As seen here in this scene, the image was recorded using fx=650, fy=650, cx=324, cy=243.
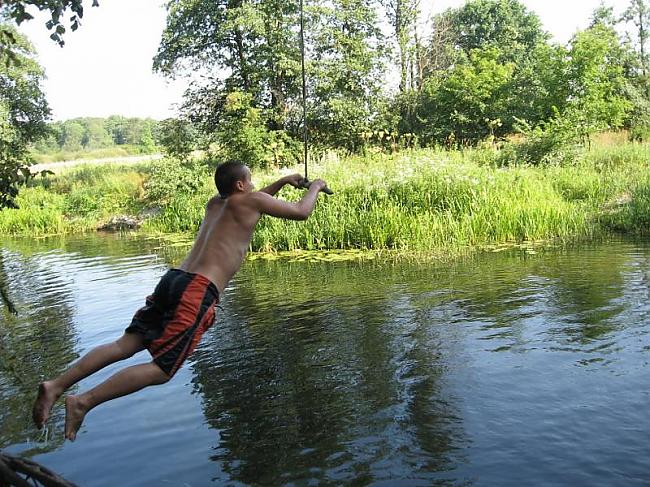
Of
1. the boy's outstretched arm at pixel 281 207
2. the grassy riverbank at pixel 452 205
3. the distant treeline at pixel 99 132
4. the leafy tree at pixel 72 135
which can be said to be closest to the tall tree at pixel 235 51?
the grassy riverbank at pixel 452 205

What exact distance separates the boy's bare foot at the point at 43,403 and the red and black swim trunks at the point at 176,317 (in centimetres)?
60

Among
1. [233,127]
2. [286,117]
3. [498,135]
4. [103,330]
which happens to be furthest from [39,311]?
[498,135]

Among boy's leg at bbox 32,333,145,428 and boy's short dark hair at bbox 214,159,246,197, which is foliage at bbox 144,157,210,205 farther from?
boy's leg at bbox 32,333,145,428

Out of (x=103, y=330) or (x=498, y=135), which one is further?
(x=498, y=135)

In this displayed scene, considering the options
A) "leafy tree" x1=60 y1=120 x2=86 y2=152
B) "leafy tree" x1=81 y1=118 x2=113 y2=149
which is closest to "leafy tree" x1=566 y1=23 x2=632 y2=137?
"leafy tree" x1=60 y1=120 x2=86 y2=152

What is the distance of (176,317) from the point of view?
424 cm

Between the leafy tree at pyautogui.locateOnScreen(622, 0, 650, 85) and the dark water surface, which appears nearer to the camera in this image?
the dark water surface

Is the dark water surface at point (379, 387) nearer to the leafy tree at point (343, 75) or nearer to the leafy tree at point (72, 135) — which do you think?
the leafy tree at point (343, 75)

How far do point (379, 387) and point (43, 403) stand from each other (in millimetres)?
3121

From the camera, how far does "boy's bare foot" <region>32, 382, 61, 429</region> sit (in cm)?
402

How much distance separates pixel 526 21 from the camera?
54531mm

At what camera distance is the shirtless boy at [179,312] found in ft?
13.4

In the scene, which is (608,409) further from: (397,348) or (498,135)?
(498,135)

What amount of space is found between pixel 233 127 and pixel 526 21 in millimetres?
36797
